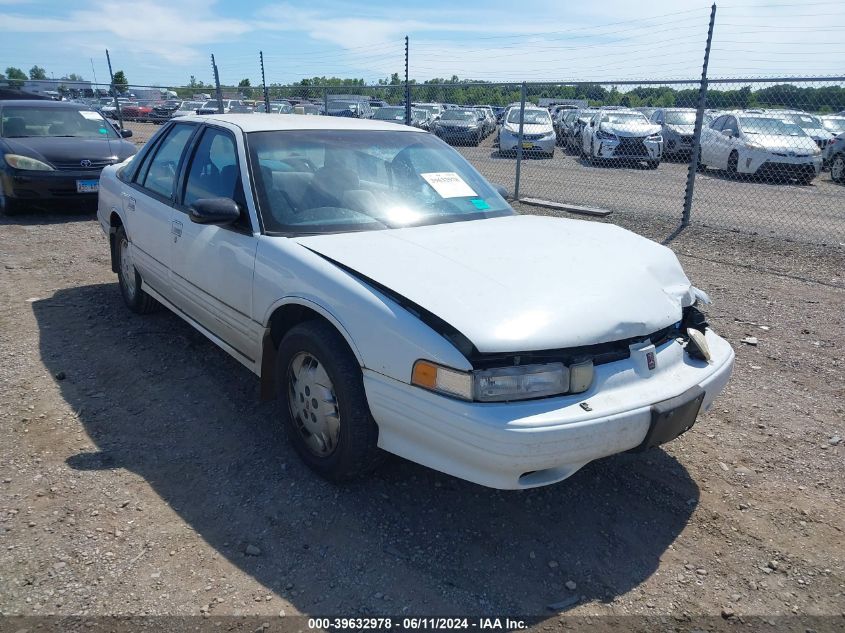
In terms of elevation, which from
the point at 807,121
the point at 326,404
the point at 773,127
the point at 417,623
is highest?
the point at 807,121

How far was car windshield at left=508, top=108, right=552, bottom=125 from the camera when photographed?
61.5 feet

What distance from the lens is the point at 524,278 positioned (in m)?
2.73

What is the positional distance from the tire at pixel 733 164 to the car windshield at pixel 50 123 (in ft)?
39.0

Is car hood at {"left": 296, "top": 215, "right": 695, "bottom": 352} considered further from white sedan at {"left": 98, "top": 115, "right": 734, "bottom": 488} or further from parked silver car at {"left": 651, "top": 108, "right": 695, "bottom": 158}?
parked silver car at {"left": 651, "top": 108, "right": 695, "bottom": 158}

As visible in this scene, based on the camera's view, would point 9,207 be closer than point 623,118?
Yes

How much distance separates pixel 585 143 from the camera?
17.3 metres

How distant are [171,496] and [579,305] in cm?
199

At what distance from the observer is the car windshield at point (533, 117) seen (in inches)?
738

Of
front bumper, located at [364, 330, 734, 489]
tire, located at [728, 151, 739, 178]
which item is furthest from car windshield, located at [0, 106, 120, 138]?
tire, located at [728, 151, 739, 178]

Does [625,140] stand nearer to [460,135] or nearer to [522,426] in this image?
[460,135]

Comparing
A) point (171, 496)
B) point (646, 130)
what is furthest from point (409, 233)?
point (646, 130)

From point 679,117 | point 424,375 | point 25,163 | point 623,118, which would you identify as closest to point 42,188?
point 25,163

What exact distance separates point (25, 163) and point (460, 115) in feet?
49.0

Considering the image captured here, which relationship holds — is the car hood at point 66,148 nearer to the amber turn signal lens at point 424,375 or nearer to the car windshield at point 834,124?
the amber turn signal lens at point 424,375
